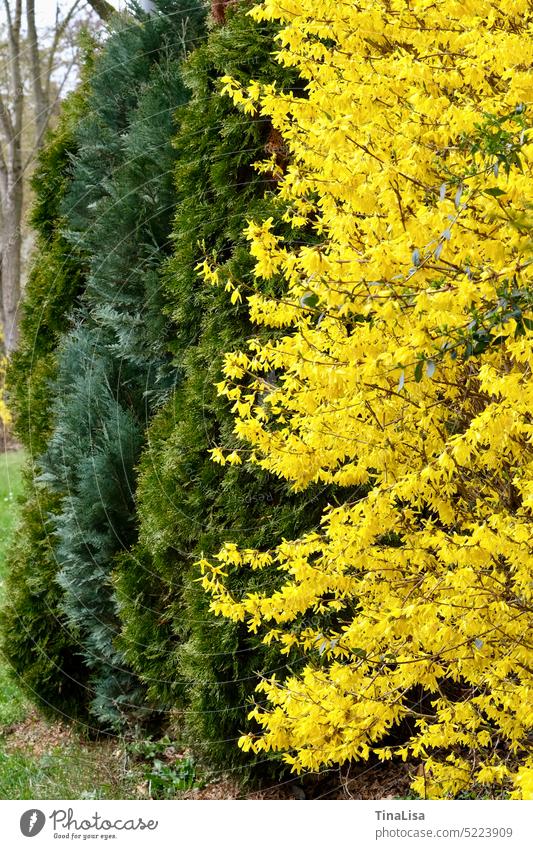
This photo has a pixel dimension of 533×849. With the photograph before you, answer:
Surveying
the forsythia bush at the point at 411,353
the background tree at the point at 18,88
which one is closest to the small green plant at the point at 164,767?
the forsythia bush at the point at 411,353

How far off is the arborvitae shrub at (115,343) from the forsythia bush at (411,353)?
4.67ft

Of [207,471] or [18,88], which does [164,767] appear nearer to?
[207,471]

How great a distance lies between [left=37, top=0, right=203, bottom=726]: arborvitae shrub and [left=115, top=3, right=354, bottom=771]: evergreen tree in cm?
28

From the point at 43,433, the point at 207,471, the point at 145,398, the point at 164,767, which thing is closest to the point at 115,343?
the point at 145,398

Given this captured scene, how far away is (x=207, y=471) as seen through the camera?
11.7 ft

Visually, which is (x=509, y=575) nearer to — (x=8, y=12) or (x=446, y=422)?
(x=446, y=422)

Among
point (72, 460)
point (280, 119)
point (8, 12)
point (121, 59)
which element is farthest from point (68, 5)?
point (280, 119)

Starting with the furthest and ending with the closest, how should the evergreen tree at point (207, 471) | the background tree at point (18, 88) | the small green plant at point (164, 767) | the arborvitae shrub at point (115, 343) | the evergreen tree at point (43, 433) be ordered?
the background tree at point (18, 88) < the evergreen tree at point (43, 433) < the arborvitae shrub at point (115, 343) < the small green plant at point (164, 767) < the evergreen tree at point (207, 471)

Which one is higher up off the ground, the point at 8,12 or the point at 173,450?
the point at 8,12

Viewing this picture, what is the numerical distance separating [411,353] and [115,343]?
2.56 meters

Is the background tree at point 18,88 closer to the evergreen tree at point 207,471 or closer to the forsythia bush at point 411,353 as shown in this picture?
the evergreen tree at point 207,471

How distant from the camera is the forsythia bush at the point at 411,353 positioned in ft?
6.73
